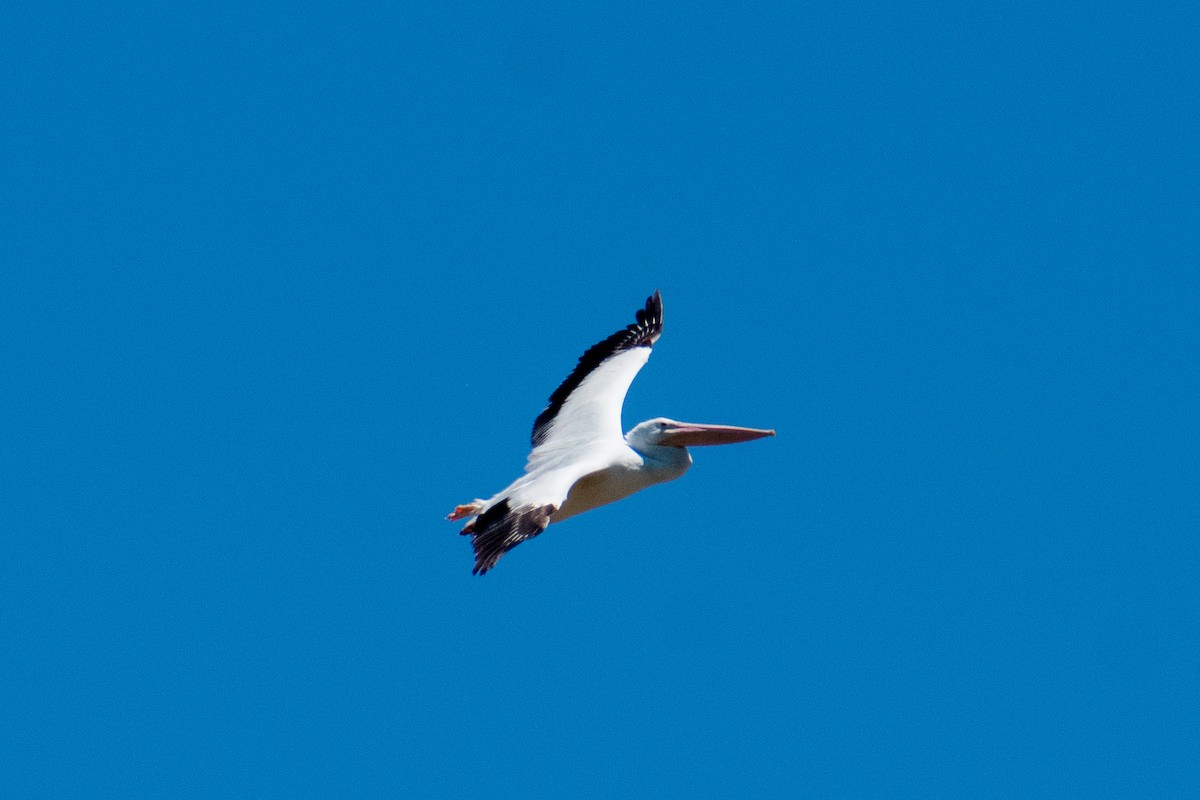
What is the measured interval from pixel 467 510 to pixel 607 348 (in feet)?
7.88

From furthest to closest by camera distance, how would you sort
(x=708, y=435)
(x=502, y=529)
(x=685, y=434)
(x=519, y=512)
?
(x=708, y=435) < (x=685, y=434) < (x=519, y=512) < (x=502, y=529)

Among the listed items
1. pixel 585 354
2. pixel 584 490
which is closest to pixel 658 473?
pixel 584 490

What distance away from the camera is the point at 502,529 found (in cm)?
1046

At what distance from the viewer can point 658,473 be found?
1263 cm

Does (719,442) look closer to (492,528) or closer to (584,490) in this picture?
(584,490)

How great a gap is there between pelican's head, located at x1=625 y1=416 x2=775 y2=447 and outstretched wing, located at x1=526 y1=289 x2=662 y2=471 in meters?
0.19

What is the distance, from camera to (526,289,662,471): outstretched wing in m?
12.8

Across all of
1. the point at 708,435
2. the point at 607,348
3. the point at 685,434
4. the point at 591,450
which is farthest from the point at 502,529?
the point at 607,348

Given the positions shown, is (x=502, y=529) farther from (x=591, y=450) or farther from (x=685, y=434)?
(x=685, y=434)

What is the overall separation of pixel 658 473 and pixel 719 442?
3.18 feet

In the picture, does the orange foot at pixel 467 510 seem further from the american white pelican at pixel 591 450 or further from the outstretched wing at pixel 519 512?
the outstretched wing at pixel 519 512

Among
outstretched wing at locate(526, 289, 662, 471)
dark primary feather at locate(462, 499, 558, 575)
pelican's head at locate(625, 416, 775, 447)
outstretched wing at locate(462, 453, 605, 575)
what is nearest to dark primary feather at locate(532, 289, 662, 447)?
outstretched wing at locate(526, 289, 662, 471)

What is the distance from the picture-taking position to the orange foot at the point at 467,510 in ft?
40.9

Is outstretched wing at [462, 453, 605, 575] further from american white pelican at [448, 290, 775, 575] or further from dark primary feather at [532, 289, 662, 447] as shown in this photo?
dark primary feather at [532, 289, 662, 447]
